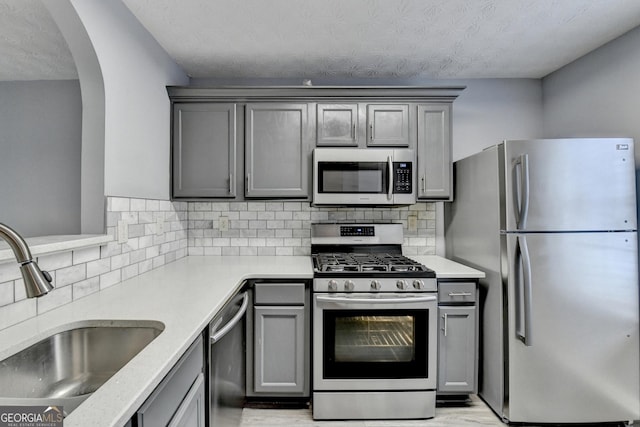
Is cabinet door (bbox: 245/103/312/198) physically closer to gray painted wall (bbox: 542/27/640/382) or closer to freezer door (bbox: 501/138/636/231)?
freezer door (bbox: 501/138/636/231)

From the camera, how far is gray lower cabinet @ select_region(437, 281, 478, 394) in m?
2.10

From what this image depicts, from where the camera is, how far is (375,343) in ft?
6.77

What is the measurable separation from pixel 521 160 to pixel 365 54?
127 centimetres

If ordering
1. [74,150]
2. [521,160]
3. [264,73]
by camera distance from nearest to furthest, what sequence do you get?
[521,160] < [74,150] < [264,73]

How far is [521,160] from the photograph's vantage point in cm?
188

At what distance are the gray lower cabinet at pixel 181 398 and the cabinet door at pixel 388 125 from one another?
185 centimetres

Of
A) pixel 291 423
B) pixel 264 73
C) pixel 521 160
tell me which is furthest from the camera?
pixel 264 73

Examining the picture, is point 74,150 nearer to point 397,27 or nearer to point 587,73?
point 397,27

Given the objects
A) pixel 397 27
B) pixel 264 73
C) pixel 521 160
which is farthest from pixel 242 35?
pixel 521 160

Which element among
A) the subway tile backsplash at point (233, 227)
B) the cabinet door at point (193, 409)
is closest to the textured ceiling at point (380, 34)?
the subway tile backsplash at point (233, 227)

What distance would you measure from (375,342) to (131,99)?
6.68ft

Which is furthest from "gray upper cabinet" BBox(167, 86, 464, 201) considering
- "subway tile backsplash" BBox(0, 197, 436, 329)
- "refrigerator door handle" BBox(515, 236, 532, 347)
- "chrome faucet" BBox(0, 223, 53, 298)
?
"chrome faucet" BBox(0, 223, 53, 298)

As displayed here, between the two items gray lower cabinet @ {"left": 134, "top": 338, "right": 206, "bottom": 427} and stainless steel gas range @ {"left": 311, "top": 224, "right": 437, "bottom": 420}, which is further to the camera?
stainless steel gas range @ {"left": 311, "top": 224, "right": 437, "bottom": 420}

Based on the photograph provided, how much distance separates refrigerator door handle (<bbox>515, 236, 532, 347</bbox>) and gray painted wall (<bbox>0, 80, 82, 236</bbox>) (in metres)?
2.85
